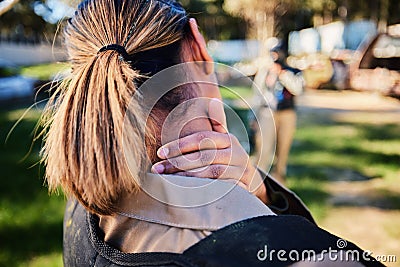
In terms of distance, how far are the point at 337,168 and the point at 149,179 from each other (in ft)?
18.8

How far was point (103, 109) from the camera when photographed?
31.6 inches

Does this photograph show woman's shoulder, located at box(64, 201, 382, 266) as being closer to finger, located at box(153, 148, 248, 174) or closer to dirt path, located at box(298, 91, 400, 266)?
finger, located at box(153, 148, 248, 174)

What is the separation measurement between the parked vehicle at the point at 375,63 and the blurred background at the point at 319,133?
0.03 m

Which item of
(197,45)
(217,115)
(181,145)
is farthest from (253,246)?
(197,45)

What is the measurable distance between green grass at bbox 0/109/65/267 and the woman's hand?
1953 millimetres

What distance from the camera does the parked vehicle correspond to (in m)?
13.7

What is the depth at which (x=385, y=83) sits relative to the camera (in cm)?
1314

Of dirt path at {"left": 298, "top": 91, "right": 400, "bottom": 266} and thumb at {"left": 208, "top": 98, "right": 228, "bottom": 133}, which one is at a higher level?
thumb at {"left": 208, "top": 98, "right": 228, "bottom": 133}

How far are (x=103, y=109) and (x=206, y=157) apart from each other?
21cm

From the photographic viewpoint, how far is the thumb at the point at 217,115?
3.16ft

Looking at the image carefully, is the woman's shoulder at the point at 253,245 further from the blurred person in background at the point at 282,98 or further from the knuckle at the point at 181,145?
the blurred person in background at the point at 282,98

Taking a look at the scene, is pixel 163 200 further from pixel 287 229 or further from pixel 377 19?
pixel 377 19

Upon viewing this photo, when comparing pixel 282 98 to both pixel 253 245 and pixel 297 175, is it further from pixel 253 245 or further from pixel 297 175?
pixel 253 245
